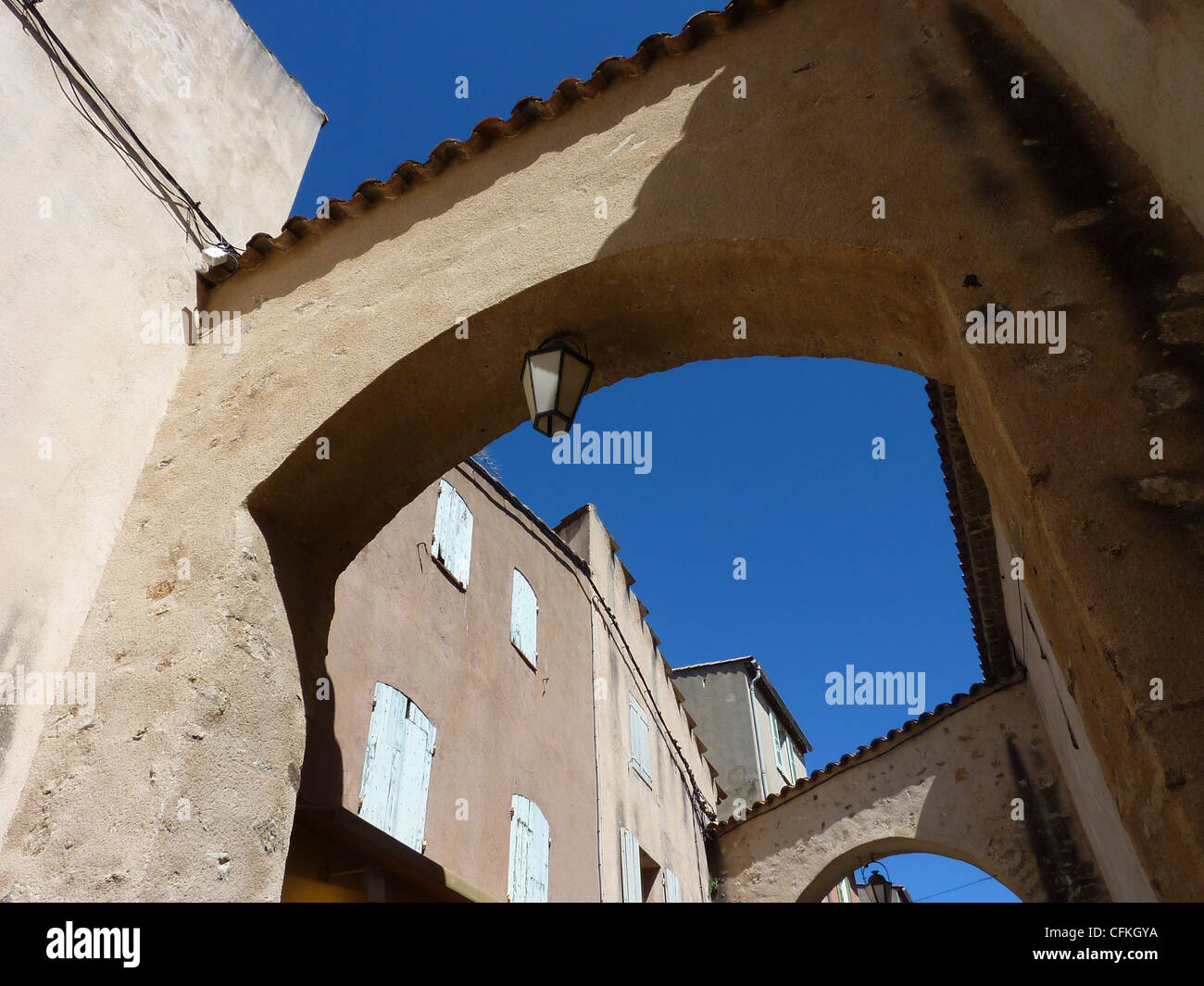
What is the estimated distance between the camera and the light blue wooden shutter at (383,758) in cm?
629

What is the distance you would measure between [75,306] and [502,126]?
2170 mm

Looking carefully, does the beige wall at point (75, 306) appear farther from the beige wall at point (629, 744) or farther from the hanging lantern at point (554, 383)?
the beige wall at point (629, 744)

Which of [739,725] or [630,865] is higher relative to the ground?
[739,725]

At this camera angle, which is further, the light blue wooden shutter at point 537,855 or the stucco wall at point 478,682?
the light blue wooden shutter at point 537,855

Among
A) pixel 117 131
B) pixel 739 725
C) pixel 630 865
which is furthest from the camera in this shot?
pixel 739 725

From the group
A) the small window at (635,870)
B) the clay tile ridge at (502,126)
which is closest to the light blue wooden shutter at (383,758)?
the clay tile ridge at (502,126)

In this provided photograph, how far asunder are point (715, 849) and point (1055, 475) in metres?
11.4

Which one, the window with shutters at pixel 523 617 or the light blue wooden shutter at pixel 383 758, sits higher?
the window with shutters at pixel 523 617

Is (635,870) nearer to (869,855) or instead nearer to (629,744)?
(629,744)

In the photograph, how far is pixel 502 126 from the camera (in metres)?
4.42

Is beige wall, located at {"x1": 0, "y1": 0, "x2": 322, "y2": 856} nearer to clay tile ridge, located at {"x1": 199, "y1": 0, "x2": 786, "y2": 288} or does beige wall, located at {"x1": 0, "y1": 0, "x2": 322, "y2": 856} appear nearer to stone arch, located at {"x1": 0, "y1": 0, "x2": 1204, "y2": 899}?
→ stone arch, located at {"x1": 0, "y1": 0, "x2": 1204, "y2": 899}

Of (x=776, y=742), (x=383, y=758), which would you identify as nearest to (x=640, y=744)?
(x=383, y=758)

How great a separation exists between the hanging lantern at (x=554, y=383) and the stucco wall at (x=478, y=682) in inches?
119

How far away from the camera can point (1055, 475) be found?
2379 millimetres
